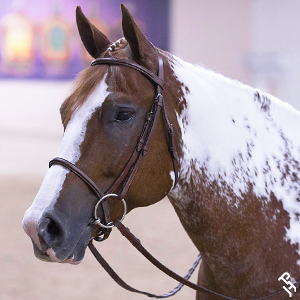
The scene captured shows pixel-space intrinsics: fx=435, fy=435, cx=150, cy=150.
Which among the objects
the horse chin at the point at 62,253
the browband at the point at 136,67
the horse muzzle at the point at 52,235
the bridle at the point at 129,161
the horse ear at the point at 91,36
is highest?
the horse ear at the point at 91,36

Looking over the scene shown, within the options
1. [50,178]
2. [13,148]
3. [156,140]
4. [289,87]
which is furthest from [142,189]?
[13,148]

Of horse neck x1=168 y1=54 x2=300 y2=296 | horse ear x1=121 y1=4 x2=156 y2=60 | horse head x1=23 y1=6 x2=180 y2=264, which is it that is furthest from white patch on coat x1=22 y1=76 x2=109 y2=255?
horse neck x1=168 y1=54 x2=300 y2=296

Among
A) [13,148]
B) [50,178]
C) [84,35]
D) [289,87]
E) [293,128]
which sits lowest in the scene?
[13,148]

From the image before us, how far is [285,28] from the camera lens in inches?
285

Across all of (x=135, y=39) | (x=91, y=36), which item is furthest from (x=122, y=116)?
(x=91, y=36)

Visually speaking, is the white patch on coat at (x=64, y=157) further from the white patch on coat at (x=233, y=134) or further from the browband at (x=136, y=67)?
the white patch on coat at (x=233, y=134)

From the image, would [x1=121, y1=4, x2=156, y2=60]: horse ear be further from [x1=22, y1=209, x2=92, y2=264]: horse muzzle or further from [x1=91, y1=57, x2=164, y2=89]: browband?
[x1=22, y1=209, x2=92, y2=264]: horse muzzle

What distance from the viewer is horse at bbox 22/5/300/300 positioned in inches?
47.8

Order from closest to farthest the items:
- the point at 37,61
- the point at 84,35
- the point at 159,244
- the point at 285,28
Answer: the point at 84,35
the point at 159,244
the point at 285,28
the point at 37,61

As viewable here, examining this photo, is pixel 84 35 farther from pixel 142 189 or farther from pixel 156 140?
pixel 142 189

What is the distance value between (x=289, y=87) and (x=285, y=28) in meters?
→ 0.98

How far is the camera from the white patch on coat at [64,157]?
115 cm

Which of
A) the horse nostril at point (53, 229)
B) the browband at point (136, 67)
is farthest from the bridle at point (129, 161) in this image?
the horse nostril at point (53, 229)

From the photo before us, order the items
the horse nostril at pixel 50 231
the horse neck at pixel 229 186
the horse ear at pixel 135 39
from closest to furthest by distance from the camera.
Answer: the horse nostril at pixel 50 231
the horse ear at pixel 135 39
the horse neck at pixel 229 186
